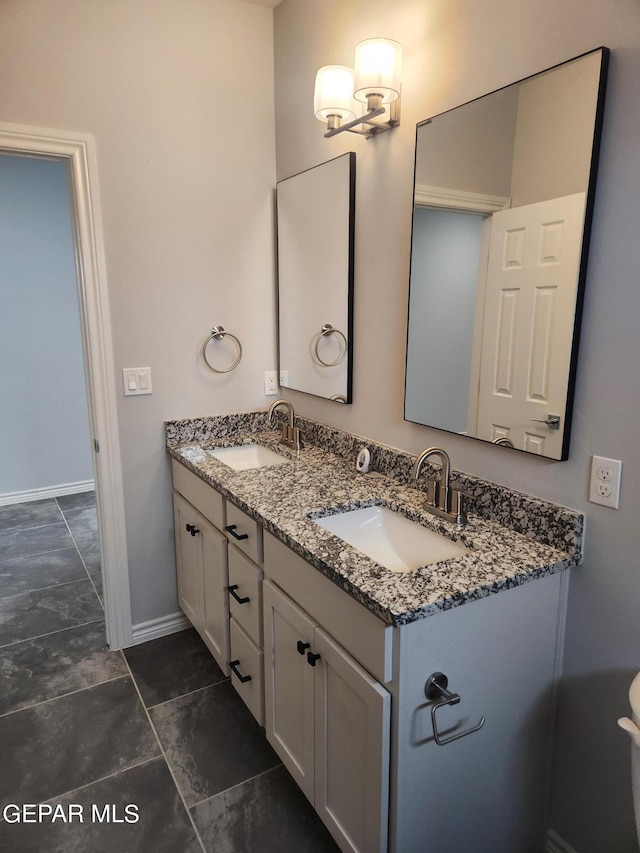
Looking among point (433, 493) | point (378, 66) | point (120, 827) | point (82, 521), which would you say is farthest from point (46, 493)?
point (378, 66)

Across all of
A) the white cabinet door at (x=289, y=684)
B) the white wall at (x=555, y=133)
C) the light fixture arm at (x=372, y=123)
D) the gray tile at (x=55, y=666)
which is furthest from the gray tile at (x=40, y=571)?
the white wall at (x=555, y=133)

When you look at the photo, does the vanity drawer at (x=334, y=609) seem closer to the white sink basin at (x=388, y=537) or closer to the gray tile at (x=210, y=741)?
the white sink basin at (x=388, y=537)

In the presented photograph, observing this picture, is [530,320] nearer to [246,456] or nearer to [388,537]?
[388,537]

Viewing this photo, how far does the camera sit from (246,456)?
8.12 ft

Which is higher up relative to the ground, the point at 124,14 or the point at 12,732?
the point at 124,14

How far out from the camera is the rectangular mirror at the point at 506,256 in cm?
126

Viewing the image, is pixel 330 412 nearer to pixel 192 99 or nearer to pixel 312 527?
pixel 312 527

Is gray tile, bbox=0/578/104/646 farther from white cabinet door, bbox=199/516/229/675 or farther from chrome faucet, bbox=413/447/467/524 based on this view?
chrome faucet, bbox=413/447/467/524

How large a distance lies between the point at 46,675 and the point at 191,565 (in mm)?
700

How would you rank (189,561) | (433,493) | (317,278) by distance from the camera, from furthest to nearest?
(189,561)
(317,278)
(433,493)

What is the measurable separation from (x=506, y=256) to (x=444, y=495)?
65 centimetres

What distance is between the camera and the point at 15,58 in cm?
195

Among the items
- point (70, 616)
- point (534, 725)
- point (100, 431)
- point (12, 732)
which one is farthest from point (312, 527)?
point (70, 616)

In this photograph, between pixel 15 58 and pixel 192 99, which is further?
pixel 192 99
